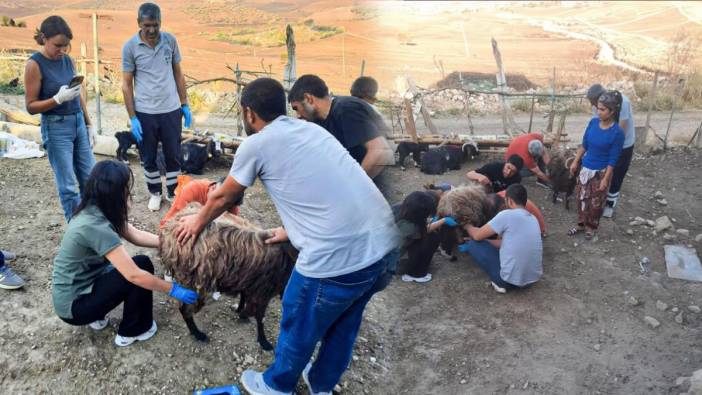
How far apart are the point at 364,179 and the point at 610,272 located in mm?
3720

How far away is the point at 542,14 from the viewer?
3359 cm

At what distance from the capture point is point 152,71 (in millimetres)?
4871

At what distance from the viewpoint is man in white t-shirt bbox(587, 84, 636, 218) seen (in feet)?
18.8

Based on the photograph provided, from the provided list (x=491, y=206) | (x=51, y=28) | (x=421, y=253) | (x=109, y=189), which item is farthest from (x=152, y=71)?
(x=491, y=206)

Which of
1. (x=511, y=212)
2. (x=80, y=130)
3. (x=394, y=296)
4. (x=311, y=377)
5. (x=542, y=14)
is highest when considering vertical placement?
(x=542, y=14)

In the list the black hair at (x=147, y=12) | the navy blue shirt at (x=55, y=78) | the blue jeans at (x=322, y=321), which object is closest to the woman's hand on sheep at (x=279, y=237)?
the blue jeans at (x=322, y=321)

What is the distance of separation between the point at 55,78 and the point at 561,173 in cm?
569

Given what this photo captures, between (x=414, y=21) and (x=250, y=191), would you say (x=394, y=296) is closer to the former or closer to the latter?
(x=250, y=191)

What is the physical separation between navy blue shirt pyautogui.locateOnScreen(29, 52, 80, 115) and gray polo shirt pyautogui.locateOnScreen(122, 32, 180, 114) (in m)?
0.59

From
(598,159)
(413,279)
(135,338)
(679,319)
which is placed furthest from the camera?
(598,159)

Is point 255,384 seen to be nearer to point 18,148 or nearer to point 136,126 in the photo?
point 136,126

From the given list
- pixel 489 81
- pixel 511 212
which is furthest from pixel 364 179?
pixel 489 81

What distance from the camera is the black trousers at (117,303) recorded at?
3.12 metres

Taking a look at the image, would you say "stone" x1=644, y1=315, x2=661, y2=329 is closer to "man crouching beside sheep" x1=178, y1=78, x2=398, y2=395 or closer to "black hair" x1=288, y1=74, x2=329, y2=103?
"man crouching beside sheep" x1=178, y1=78, x2=398, y2=395
